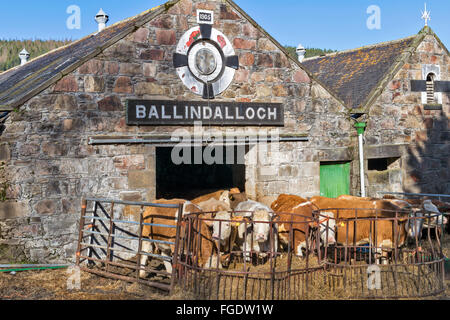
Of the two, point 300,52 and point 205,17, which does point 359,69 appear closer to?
point 300,52

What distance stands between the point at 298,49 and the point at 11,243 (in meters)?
17.8

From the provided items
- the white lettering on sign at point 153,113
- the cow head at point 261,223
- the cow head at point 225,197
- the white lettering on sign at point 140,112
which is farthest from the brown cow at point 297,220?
the white lettering on sign at point 140,112

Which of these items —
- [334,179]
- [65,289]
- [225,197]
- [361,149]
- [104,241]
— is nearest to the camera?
[65,289]

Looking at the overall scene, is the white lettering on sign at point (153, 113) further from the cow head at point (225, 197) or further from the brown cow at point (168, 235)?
the cow head at point (225, 197)

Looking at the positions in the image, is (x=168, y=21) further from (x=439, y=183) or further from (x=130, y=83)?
(x=439, y=183)

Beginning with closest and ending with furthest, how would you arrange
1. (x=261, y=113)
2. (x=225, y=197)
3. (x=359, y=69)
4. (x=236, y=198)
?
(x=261, y=113)
(x=225, y=197)
(x=236, y=198)
(x=359, y=69)

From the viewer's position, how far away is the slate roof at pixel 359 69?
1577cm

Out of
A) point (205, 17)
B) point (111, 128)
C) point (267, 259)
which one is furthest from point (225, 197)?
point (205, 17)

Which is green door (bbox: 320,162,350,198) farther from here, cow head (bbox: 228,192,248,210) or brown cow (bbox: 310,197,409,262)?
brown cow (bbox: 310,197,409,262)

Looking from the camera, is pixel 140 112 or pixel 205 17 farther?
pixel 205 17

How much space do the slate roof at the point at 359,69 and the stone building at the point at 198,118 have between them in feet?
0.38

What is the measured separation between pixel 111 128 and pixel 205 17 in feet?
11.3

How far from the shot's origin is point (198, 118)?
Result: 1223 centimetres
